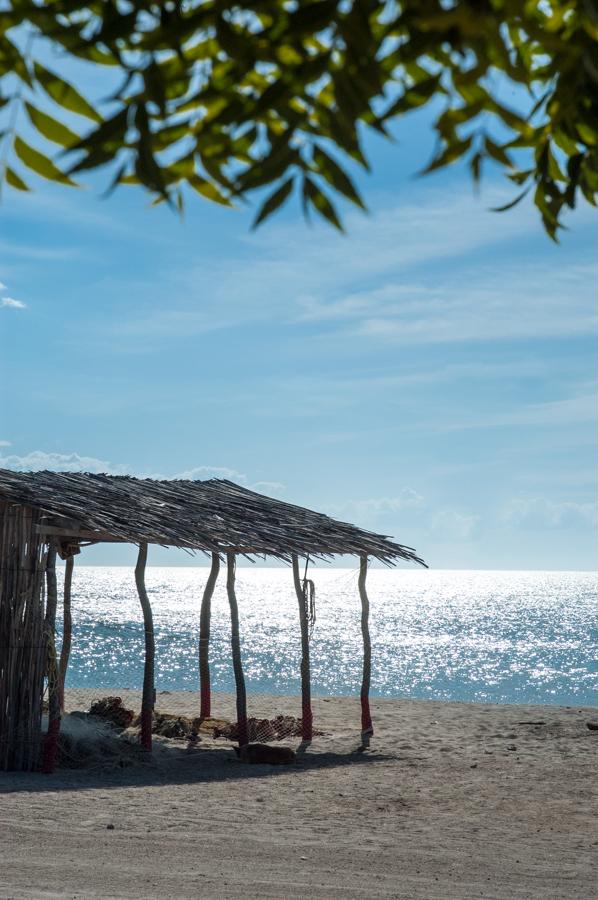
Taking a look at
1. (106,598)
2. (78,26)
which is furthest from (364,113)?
(106,598)

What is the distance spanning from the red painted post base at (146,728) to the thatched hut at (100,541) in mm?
12

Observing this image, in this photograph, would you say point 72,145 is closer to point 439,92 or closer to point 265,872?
point 439,92


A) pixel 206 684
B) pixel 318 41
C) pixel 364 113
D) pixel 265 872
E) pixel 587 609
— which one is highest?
pixel 587 609

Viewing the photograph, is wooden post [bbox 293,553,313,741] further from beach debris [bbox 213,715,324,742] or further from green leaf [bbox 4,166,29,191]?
green leaf [bbox 4,166,29,191]

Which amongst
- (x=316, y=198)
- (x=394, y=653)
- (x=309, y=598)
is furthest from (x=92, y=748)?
(x=394, y=653)

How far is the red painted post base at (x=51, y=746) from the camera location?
33.5 ft

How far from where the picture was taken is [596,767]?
1198cm

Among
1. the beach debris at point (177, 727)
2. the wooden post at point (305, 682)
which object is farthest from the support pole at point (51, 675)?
the wooden post at point (305, 682)

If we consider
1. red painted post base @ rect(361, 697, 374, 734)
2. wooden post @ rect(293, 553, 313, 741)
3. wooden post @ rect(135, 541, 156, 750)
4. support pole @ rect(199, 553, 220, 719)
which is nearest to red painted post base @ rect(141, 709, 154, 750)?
wooden post @ rect(135, 541, 156, 750)

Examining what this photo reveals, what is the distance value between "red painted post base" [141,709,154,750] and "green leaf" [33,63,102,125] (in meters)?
9.79

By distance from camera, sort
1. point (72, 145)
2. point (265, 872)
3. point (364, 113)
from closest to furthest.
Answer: point (72, 145)
point (364, 113)
point (265, 872)

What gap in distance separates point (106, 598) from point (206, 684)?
132 metres

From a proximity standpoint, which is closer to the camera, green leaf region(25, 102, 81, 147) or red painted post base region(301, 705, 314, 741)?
green leaf region(25, 102, 81, 147)

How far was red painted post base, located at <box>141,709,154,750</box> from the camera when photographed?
37.4 feet
